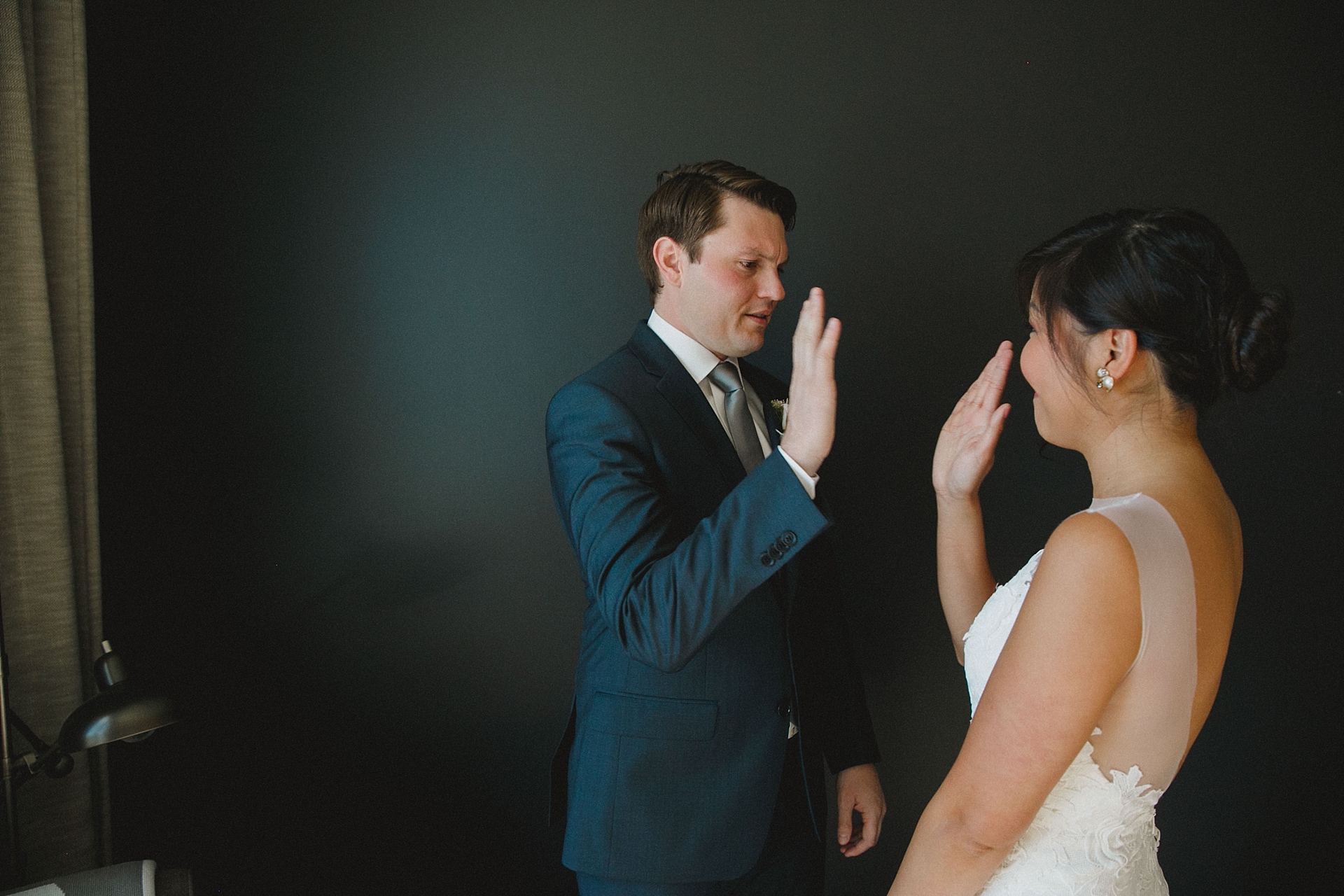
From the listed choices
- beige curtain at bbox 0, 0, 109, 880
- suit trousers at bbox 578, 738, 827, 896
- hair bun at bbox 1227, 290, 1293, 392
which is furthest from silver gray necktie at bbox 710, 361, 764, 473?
beige curtain at bbox 0, 0, 109, 880

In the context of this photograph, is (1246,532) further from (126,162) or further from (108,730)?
(126,162)

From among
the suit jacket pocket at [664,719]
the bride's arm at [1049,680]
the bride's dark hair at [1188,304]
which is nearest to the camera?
the bride's arm at [1049,680]

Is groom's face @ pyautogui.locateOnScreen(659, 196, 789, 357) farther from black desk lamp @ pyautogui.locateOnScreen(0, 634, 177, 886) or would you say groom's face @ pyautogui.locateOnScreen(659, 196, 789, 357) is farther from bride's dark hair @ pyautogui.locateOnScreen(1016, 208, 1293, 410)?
black desk lamp @ pyautogui.locateOnScreen(0, 634, 177, 886)

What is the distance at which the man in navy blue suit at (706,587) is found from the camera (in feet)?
4.15

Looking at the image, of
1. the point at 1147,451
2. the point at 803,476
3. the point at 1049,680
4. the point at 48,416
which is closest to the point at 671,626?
the point at 803,476

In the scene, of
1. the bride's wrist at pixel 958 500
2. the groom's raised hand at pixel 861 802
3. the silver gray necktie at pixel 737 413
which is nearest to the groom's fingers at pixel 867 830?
the groom's raised hand at pixel 861 802

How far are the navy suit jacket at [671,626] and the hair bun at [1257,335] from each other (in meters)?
0.61

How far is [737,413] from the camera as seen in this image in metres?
1.74

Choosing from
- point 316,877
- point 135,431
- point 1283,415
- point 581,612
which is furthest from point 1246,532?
point 135,431

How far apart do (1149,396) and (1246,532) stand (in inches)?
61.1

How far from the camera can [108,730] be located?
4.05 feet

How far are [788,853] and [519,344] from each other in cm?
135

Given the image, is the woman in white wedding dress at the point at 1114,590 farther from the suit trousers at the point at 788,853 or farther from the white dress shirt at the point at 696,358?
the white dress shirt at the point at 696,358

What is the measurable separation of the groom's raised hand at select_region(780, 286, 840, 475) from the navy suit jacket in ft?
0.13
